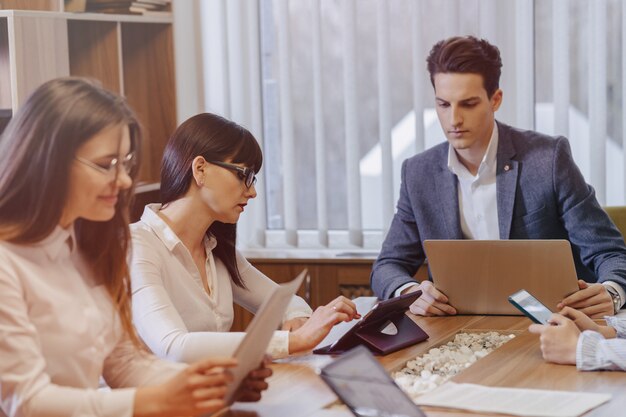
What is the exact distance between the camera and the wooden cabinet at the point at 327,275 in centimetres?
380

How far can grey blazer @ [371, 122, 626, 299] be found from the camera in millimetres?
2928

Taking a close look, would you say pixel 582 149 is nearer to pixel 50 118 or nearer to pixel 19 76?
pixel 19 76

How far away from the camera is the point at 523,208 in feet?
9.85

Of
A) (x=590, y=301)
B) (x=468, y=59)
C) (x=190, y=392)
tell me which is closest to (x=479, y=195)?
(x=468, y=59)

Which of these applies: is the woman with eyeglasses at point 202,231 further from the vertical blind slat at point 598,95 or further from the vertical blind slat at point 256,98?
the vertical blind slat at point 598,95

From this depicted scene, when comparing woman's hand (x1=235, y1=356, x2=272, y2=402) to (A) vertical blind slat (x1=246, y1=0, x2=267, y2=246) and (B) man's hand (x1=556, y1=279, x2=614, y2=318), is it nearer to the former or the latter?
(B) man's hand (x1=556, y1=279, x2=614, y2=318)

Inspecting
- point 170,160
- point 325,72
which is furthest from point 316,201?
point 170,160

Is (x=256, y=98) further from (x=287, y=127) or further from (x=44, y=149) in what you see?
(x=44, y=149)

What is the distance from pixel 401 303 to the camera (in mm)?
2336

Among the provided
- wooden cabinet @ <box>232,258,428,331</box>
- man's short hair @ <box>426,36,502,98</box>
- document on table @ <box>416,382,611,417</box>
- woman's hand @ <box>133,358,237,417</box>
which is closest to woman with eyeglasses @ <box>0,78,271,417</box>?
woman's hand @ <box>133,358,237,417</box>

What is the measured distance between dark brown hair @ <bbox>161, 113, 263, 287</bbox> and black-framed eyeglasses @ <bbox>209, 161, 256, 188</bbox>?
1cm

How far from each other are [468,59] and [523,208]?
0.51 m

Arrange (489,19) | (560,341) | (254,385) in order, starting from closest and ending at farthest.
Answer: (254,385)
(560,341)
(489,19)

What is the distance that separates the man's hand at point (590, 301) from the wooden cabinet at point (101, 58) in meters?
1.32
